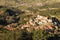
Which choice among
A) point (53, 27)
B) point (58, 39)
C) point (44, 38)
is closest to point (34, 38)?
point (44, 38)

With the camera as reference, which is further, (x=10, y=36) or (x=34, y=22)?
(x=34, y=22)

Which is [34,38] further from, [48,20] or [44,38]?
[48,20]

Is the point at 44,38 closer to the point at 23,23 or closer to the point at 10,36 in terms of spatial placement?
the point at 10,36

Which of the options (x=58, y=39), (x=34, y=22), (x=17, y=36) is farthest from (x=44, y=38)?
(x=34, y=22)

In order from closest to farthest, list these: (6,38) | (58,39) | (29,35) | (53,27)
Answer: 1. (6,38)
2. (29,35)
3. (58,39)
4. (53,27)

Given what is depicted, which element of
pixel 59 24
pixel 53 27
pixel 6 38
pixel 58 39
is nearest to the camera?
pixel 6 38

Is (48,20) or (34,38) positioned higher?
(48,20)

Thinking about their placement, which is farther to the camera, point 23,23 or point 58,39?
point 23,23

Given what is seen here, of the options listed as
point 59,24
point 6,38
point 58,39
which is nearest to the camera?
point 6,38

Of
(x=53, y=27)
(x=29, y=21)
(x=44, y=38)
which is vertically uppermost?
(x=29, y=21)
